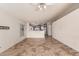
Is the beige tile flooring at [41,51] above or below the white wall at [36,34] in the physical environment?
below

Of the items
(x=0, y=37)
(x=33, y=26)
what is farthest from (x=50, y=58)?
(x=33, y=26)

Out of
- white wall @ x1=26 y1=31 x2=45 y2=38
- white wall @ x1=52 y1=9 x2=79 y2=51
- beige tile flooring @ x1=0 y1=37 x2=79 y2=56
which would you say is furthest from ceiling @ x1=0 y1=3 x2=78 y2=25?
white wall @ x1=26 y1=31 x2=45 y2=38

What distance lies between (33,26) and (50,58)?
29.6 feet

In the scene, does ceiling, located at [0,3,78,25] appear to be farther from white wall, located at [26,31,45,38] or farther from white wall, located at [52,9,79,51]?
white wall, located at [26,31,45,38]

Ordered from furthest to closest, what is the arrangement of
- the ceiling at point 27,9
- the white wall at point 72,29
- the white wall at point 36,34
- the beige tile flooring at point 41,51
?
the white wall at point 36,34, the white wall at point 72,29, the beige tile flooring at point 41,51, the ceiling at point 27,9

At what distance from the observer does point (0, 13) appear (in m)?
2.95

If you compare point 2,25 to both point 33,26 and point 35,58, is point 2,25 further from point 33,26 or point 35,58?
point 33,26

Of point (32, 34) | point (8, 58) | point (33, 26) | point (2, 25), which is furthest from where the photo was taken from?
point (33, 26)

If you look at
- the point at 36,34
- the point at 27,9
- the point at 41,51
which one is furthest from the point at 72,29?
the point at 36,34

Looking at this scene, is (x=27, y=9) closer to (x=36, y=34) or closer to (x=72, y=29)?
(x=72, y=29)

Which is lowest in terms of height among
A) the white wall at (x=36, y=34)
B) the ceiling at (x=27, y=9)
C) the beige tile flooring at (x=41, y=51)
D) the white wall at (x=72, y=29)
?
the beige tile flooring at (x=41, y=51)

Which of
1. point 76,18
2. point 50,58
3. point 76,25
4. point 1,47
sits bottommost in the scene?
point 1,47

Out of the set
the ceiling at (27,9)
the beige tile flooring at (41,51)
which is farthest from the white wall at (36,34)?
the ceiling at (27,9)

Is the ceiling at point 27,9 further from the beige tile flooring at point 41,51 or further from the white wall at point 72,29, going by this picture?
the beige tile flooring at point 41,51
